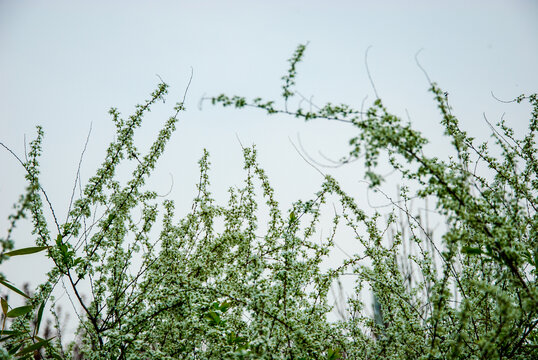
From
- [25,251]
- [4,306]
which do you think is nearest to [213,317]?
[25,251]

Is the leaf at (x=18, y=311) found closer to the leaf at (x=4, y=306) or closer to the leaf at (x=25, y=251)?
the leaf at (x=4, y=306)

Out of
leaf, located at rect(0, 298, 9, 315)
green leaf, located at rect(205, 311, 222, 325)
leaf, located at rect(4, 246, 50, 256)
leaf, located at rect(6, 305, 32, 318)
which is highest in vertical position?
leaf, located at rect(4, 246, 50, 256)

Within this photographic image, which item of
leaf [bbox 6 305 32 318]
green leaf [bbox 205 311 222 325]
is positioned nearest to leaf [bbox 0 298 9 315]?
leaf [bbox 6 305 32 318]

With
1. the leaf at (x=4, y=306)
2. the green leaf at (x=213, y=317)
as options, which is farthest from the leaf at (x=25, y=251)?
the green leaf at (x=213, y=317)

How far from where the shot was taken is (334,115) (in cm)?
264

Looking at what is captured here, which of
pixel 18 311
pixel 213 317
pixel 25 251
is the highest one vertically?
pixel 25 251

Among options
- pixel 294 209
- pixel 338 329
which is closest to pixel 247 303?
pixel 294 209

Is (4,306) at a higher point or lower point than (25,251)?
lower

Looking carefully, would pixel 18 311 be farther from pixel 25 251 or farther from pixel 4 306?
pixel 25 251

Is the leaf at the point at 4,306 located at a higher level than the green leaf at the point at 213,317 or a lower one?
higher

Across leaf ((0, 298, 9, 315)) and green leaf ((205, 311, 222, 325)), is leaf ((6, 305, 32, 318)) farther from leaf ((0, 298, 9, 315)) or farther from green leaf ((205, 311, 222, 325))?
green leaf ((205, 311, 222, 325))

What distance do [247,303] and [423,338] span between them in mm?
2405

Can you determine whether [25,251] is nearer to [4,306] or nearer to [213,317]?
[4,306]

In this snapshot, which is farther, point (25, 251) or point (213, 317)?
point (213, 317)
